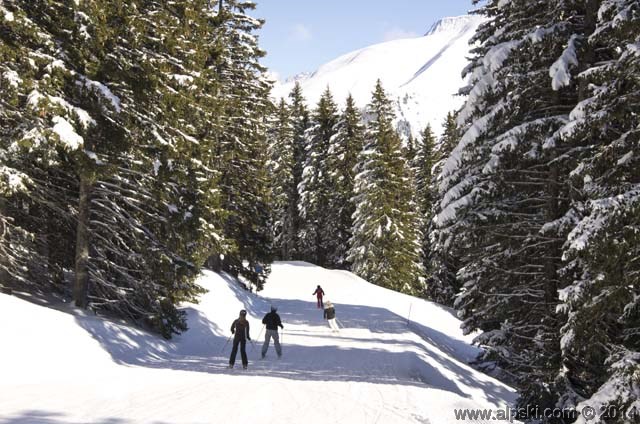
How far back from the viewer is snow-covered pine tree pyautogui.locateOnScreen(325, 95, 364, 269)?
47375 mm

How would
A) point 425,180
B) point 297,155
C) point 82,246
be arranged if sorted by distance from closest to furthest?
point 82,246, point 425,180, point 297,155

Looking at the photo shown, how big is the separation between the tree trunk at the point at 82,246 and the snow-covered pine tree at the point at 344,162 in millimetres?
33633

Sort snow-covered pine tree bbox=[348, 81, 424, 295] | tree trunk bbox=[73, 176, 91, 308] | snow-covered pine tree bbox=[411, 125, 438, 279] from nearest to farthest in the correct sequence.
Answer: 1. tree trunk bbox=[73, 176, 91, 308]
2. snow-covered pine tree bbox=[348, 81, 424, 295]
3. snow-covered pine tree bbox=[411, 125, 438, 279]

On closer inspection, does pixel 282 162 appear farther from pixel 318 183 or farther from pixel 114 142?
pixel 114 142

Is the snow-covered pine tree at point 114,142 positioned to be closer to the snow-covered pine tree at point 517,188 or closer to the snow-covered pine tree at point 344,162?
the snow-covered pine tree at point 517,188

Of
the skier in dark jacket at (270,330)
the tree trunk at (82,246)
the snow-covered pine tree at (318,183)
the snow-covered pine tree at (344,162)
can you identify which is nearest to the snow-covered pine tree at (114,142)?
the tree trunk at (82,246)

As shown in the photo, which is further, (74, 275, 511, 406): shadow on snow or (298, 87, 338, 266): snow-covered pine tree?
(298, 87, 338, 266): snow-covered pine tree

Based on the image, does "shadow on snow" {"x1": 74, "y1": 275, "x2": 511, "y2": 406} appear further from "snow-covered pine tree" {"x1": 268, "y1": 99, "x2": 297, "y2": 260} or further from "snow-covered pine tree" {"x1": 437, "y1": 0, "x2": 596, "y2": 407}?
"snow-covered pine tree" {"x1": 268, "y1": 99, "x2": 297, "y2": 260}

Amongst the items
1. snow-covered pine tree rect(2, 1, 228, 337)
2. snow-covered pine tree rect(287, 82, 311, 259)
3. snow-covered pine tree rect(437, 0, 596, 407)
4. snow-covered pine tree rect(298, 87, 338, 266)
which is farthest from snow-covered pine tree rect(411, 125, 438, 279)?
snow-covered pine tree rect(437, 0, 596, 407)

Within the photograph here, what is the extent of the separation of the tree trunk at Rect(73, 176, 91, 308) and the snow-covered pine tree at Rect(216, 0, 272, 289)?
1065cm

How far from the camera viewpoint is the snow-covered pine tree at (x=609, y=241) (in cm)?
790

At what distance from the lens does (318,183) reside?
49406mm

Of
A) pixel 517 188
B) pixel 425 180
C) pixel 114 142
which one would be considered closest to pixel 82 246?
pixel 114 142

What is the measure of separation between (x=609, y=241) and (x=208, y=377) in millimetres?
8402
